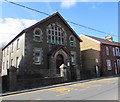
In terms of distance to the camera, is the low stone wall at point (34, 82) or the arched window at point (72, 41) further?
the arched window at point (72, 41)

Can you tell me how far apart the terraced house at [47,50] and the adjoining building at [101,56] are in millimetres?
4423

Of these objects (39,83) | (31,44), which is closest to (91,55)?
(31,44)

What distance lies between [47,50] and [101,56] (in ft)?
38.1

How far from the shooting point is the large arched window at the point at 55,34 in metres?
20.4

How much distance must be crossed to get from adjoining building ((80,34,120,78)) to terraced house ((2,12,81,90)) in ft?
14.5

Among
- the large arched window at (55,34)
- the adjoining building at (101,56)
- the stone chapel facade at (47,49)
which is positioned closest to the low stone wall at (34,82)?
the stone chapel facade at (47,49)

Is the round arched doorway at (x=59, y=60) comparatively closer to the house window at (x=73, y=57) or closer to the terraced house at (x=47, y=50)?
the terraced house at (x=47, y=50)

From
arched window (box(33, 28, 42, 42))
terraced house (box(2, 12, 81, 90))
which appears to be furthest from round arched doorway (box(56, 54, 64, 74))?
arched window (box(33, 28, 42, 42))

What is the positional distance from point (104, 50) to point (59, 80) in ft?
47.3

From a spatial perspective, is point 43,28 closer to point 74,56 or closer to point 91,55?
point 74,56

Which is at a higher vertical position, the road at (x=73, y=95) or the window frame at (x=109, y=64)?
the window frame at (x=109, y=64)

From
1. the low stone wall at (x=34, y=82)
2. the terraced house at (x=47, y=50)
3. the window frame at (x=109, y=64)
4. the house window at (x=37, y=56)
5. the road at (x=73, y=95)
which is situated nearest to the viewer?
the road at (x=73, y=95)

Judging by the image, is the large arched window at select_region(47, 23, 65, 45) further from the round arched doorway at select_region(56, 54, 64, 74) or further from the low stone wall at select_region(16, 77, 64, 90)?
the low stone wall at select_region(16, 77, 64, 90)

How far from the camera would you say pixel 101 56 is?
Result: 24.6m
